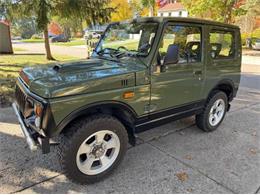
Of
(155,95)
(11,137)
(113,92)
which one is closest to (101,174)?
(113,92)

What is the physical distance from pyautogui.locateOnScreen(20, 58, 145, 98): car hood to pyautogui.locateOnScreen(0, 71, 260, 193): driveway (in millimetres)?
1136

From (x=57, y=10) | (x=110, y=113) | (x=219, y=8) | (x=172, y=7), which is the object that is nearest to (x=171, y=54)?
(x=110, y=113)

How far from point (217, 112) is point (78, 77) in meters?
2.95

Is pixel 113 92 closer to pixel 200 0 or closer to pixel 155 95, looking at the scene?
pixel 155 95

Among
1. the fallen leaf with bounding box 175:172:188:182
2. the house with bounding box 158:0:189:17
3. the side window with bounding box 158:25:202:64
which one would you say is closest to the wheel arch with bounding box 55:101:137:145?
the fallen leaf with bounding box 175:172:188:182

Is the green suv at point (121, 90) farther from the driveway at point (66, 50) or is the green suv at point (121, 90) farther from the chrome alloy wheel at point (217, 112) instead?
the driveway at point (66, 50)

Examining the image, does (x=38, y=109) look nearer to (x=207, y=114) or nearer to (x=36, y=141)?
(x=36, y=141)

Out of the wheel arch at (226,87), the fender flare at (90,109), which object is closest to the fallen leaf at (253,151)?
the wheel arch at (226,87)

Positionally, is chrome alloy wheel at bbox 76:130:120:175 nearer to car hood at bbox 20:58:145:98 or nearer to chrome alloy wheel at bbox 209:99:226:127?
car hood at bbox 20:58:145:98

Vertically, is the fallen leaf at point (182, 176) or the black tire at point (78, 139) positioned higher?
the black tire at point (78, 139)

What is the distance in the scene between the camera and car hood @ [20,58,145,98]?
2334 mm

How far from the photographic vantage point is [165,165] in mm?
3127

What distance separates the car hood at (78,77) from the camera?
233 cm

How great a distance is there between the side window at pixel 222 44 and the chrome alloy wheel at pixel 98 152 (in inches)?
87.7
